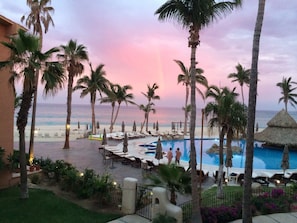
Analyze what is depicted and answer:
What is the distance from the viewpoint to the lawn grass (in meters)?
9.70

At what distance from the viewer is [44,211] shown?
1036cm

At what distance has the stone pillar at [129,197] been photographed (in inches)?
422

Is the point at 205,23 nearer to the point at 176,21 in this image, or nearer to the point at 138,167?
the point at 176,21

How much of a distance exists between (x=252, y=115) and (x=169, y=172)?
3671 mm

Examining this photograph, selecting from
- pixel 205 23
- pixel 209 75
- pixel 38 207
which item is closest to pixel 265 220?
pixel 205 23

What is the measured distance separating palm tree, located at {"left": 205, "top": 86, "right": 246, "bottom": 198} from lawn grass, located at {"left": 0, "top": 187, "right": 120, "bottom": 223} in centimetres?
530

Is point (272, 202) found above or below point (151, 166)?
above

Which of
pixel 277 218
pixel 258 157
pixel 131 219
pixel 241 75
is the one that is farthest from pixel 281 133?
pixel 131 219

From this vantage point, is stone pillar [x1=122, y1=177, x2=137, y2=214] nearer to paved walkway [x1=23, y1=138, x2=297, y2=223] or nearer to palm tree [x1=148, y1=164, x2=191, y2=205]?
paved walkway [x1=23, y1=138, x2=297, y2=223]

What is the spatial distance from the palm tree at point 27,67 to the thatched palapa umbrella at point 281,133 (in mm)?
26952

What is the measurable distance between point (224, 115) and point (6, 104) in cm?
1050

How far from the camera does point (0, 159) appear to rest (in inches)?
496

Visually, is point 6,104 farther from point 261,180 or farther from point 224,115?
point 261,180

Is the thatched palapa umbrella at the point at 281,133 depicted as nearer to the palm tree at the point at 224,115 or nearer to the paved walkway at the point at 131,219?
the palm tree at the point at 224,115
